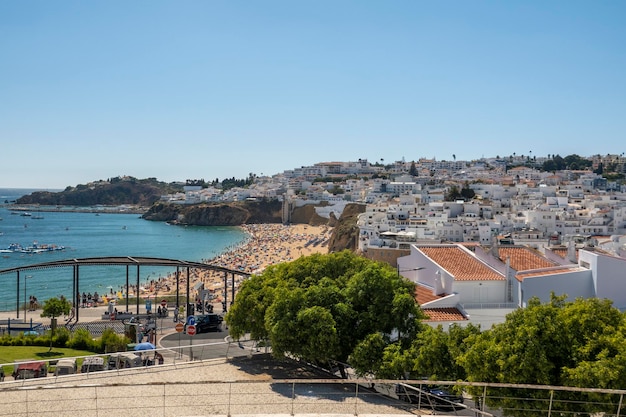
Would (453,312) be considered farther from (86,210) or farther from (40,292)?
(86,210)

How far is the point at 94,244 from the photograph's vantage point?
312 ft

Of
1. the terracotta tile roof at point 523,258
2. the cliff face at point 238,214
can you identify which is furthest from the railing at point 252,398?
the cliff face at point 238,214

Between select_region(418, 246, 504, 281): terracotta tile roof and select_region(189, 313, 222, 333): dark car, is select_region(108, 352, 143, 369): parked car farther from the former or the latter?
select_region(418, 246, 504, 281): terracotta tile roof

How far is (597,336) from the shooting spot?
1251 centimetres

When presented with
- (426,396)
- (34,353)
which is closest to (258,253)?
(34,353)

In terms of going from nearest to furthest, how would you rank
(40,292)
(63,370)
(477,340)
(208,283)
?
(477,340) < (63,370) < (40,292) < (208,283)

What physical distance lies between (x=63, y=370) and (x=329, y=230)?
94.0 meters

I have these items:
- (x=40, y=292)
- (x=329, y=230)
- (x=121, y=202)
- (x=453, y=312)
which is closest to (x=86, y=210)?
Result: (x=121, y=202)

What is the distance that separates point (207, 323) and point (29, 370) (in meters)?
8.25

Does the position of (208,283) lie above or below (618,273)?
below

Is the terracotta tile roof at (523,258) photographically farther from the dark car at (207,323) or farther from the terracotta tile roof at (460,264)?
the dark car at (207,323)

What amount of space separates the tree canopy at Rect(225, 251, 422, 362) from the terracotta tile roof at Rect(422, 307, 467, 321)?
15.1 ft

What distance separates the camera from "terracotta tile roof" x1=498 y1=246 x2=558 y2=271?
1033 inches

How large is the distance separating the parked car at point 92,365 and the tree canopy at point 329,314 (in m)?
3.98
